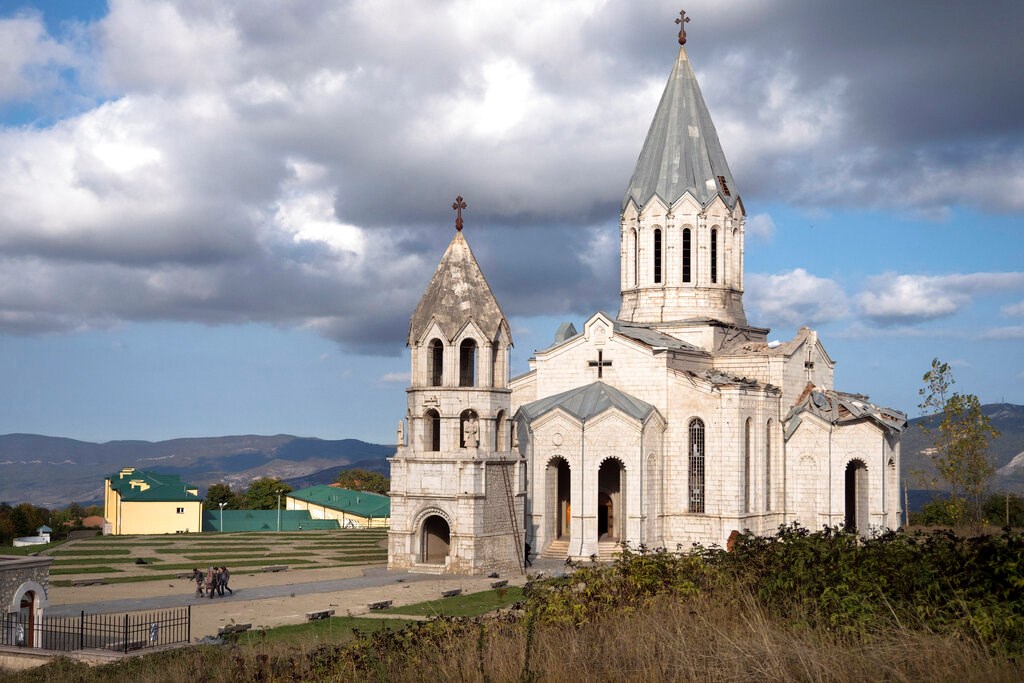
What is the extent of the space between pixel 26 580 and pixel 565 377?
21094mm

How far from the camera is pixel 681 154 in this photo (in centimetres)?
3888

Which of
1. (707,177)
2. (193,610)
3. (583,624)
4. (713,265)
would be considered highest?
(707,177)

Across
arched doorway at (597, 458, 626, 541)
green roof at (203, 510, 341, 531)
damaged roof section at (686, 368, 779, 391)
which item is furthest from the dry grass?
green roof at (203, 510, 341, 531)

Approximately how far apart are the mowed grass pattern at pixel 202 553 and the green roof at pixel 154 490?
663 centimetres

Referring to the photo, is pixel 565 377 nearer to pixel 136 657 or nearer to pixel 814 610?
pixel 136 657

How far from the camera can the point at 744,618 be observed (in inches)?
412

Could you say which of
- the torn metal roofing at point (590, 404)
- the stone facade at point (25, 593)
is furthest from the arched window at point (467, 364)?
the stone facade at point (25, 593)

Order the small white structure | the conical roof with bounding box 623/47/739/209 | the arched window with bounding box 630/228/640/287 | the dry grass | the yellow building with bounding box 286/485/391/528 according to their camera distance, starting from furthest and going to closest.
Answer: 1. the yellow building with bounding box 286/485/391/528
2. the arched window with bounding box 630/228/640/287
3. the conical roof with bounding box 623/47/739/209
4. the small white structure
5. the dry grass

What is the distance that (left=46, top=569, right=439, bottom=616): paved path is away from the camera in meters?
22.1

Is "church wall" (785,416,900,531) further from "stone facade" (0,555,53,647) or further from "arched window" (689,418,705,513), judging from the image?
"stone facade" (0,555,53,647)

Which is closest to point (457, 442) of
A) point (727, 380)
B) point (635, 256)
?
point (727, 380)

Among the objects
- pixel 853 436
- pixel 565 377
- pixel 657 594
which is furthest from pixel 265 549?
pixel 657 594

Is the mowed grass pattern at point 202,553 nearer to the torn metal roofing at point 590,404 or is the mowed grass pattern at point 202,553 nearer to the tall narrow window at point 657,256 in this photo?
the torn metal roofing at point 590,404

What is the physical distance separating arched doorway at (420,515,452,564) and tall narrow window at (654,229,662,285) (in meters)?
12.5
